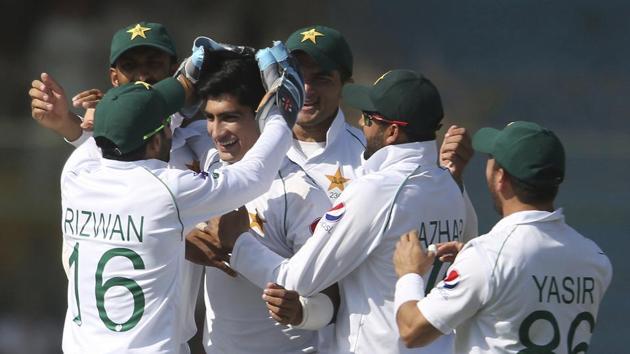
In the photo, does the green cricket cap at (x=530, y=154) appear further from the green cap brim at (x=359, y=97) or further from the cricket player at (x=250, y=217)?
the cricket player at (x=250, y=217)

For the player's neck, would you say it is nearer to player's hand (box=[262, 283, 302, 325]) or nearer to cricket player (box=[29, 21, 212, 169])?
cricket player (box=[29, 21, 212, 169])

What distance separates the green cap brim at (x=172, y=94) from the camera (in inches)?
160

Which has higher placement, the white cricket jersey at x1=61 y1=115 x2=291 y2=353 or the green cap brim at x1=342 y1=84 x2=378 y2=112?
the green cap brim at x1=342 y1=84 x2=378 y2=112

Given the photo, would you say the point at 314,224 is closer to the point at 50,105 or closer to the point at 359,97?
the point at 359,97

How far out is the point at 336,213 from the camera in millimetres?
3977

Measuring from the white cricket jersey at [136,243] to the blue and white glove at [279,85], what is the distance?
0.79 ft

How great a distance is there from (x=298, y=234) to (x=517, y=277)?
90 centimetres

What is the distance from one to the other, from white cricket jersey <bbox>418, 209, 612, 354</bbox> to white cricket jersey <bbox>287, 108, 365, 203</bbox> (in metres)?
1.04

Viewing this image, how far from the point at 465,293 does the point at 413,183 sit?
1.70ft

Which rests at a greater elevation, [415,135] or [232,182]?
[415,135]

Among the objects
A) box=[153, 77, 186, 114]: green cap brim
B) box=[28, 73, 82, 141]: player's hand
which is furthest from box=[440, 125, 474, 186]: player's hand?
box=[28, 73, 82, 141]: player's hand

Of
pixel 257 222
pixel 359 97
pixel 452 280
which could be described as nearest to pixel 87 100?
pixel 257 222

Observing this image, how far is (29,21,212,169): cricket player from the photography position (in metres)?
4.67

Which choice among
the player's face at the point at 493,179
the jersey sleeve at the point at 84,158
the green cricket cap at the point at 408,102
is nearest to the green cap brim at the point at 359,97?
the green cricket cap at the point at 408,102
